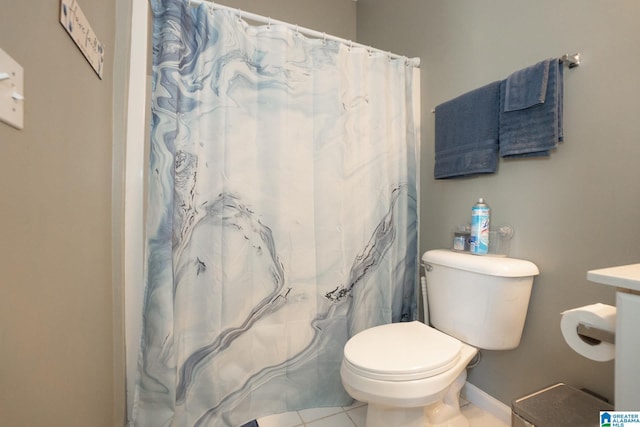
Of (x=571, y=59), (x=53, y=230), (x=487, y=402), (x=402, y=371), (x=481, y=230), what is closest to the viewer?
(x=53, y=230)

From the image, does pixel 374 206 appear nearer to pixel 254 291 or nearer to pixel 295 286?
pixel 295 286

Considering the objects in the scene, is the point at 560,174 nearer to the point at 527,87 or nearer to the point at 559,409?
the point at 527,87

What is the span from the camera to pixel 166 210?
3.59ft

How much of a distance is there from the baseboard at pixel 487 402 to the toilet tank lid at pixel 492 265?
65 centimetres

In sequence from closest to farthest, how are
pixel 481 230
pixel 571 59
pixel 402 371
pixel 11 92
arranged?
pixel 11 92, pixel 402 371, pixel 571 59, pixel 481 230

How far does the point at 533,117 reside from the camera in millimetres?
1045

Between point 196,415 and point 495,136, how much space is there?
1729mm

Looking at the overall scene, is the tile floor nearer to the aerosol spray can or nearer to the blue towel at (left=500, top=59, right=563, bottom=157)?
the aerosol spray can

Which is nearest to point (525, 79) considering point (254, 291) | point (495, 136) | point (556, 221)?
point (495, 136)

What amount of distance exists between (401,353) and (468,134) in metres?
0.99

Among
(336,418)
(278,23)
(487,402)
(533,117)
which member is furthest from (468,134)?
(336,418)

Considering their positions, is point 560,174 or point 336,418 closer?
point 560,174

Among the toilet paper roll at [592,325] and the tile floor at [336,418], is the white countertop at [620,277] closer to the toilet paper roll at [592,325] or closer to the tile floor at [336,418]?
the toilet paper roll at [592,325]

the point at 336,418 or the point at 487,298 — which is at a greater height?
the point at 487,298
